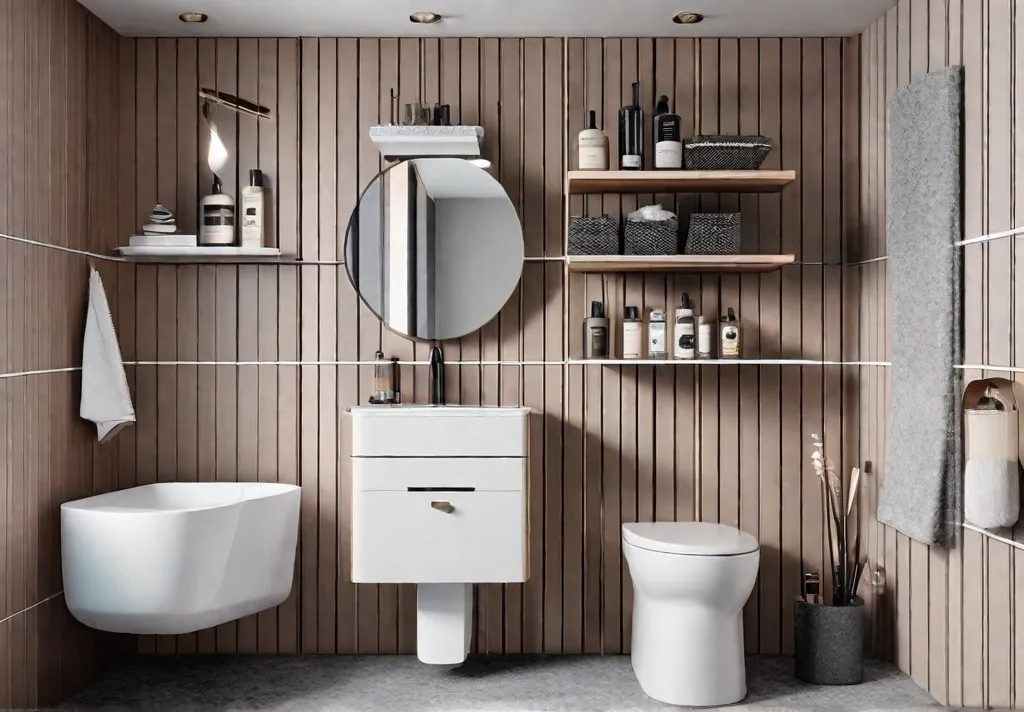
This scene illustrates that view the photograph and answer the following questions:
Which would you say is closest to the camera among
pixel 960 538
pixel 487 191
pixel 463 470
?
pixel 960 538

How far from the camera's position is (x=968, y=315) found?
232 cm

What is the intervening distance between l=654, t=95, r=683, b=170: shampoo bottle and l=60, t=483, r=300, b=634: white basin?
65.6 inches

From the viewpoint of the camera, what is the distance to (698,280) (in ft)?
9.99

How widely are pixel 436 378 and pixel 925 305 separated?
156 centimetres

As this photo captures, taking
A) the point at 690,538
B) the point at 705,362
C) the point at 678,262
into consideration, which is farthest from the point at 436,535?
the point at 678,262

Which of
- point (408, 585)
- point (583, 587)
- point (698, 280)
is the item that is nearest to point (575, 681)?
point (583, 587)

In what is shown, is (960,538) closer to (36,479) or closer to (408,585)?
(408,585)

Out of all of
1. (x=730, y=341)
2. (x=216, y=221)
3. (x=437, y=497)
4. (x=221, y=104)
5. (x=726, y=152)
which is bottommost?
(x=437, y=497)

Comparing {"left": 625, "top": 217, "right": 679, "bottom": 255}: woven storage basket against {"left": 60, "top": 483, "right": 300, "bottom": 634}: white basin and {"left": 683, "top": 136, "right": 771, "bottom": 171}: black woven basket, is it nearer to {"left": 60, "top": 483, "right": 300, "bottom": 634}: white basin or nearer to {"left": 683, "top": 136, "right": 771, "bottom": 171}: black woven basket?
{"left": 683, "top": 136, "right": 771, "bottom": 171}: black woven basket

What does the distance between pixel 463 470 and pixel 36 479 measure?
49.1 inches

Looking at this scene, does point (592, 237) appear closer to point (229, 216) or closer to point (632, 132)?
point (632, 132)

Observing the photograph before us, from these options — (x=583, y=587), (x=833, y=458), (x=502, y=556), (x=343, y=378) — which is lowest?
(x=583, y=587)

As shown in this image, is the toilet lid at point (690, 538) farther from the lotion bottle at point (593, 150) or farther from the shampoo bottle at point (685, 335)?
the lotion bottle at point (593, 150)

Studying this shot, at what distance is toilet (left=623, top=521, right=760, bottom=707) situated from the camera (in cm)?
251
